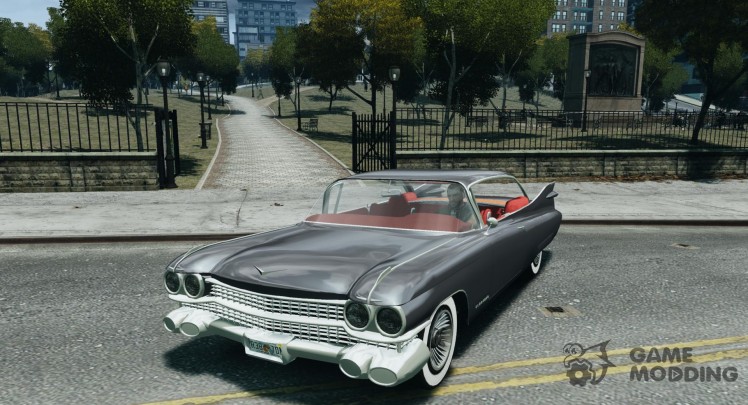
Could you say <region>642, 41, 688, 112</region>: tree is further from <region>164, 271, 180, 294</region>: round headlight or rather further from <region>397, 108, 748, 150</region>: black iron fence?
<region>164, 271, 180, 294</region>: round headlight

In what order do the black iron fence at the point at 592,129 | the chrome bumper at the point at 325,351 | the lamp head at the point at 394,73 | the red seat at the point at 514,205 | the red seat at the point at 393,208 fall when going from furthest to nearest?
the black iron fence at the point at 592,129, the lamp head at the point at 394,73, the red seat at the point at 514,205, the red seat at the point at 393,208, the chrome bumper at the point at 325,351

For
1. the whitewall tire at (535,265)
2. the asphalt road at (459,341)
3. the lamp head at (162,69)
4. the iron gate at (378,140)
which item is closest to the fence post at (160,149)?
the lamp head at (162,69)

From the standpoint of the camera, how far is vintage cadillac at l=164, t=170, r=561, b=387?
134 inches

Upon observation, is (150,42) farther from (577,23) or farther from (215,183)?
(577,23)

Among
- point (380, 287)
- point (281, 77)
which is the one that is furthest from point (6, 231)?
point (281, 77)

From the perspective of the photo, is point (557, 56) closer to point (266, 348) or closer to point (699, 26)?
point (699, 26)

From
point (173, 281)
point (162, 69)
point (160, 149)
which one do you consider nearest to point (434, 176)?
point (173, 281)

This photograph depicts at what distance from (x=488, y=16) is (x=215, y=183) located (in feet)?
52.6

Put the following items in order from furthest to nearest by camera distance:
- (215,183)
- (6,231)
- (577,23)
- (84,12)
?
(577,23), (84,12), (215,183), (6,231)

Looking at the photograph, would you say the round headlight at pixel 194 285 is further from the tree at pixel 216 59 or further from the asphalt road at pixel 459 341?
the tree at pixel 216 59

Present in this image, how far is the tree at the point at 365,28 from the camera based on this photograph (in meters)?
28.5

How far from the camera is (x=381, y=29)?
94.3 feet

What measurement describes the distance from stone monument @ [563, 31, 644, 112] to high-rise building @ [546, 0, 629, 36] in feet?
369

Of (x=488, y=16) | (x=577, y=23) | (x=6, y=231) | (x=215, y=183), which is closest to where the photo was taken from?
(x=6, y=231)
